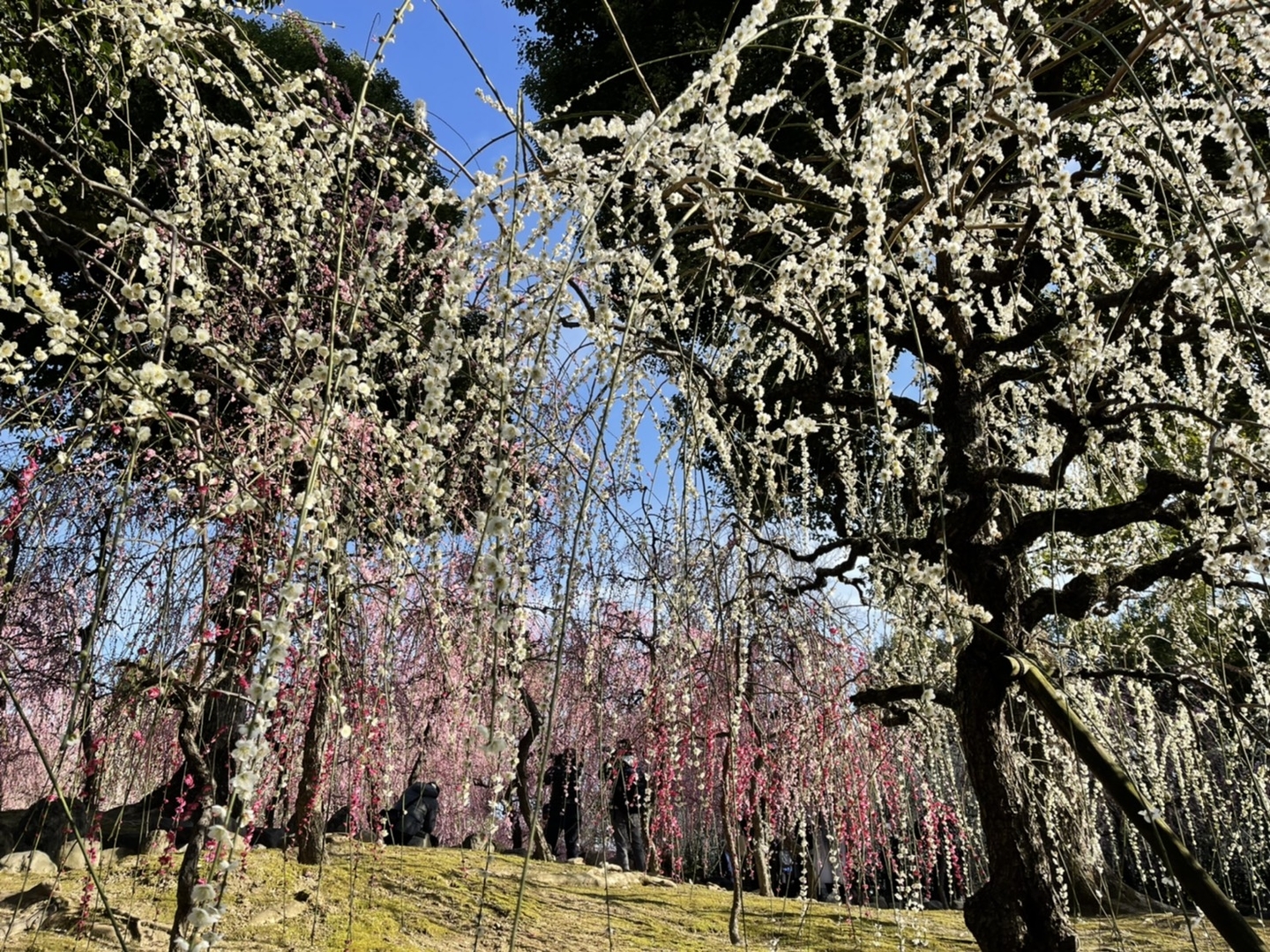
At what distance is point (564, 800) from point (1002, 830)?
5.37 meters

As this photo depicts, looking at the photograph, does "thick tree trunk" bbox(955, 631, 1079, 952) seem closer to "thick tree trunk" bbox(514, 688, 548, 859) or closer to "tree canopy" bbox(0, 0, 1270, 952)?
"tree canopy" bbox(0, 0, 1270, 952)

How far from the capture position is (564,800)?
278 inches

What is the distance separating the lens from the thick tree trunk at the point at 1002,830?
2.19m

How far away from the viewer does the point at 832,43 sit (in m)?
4.41

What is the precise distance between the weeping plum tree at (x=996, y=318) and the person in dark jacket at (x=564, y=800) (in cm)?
437

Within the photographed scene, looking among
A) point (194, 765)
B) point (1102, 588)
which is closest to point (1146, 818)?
point (1102, 588)

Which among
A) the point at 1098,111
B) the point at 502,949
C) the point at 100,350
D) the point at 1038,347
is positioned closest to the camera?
the point at 100,350

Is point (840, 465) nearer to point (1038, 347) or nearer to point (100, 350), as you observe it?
point (1038, 347)

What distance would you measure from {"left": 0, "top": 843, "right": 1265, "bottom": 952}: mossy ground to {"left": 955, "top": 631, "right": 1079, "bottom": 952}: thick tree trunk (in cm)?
83

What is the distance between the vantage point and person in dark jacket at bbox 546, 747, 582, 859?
21.9 ft

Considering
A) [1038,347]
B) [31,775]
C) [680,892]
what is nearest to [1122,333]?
[1038,347]

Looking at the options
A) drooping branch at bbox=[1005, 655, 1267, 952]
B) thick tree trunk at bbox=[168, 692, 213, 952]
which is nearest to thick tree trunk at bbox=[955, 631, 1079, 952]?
drooping branch at bbox=[1005, 655, 1267, 952]

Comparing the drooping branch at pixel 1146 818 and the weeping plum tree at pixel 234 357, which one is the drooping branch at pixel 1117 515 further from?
the weeping plum tree at pixel 234 357

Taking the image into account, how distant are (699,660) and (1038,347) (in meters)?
1.93
